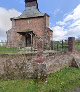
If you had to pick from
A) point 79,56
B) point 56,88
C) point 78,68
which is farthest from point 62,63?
point 56,88

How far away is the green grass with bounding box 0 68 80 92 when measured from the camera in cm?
1865

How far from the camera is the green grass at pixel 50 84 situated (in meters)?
18.6

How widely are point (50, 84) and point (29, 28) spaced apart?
3072 cm

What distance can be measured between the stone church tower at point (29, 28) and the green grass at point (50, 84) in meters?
25.2

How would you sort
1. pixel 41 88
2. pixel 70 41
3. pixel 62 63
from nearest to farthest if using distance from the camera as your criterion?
pixel 41 88
pixel 62 63
pixel 70 41

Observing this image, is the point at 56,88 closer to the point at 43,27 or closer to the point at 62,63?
the point at 62,63

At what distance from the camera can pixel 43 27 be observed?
49.4m

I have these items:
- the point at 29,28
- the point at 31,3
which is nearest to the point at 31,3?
the point at 31,3

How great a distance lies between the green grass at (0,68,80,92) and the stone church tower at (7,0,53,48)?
25.2m

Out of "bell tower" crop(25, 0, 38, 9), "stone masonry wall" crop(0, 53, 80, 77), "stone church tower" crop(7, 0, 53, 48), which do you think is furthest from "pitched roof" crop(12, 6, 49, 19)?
"stone masonry wall" crop(0, 53, 80, 77)

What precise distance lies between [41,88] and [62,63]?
7546 mm

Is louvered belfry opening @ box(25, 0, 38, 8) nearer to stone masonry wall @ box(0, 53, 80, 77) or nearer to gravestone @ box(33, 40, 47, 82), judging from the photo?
stone masonry wall @ box(0, 53, 80, 77)

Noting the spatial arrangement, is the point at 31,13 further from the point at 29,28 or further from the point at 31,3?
the point at 29,28

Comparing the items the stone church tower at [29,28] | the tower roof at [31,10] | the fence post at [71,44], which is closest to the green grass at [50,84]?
the fence post at [71,44]
